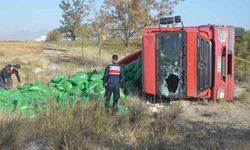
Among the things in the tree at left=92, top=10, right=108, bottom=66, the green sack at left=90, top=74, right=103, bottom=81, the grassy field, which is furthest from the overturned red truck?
the tree at left=92, top=10, right=108, bottom=66

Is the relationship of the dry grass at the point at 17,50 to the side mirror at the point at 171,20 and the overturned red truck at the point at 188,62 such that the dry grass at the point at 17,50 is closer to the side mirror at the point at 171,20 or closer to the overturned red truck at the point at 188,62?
the side mirror at the point at 171,20

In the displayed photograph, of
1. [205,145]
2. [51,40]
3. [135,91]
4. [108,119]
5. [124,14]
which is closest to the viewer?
[205,145]

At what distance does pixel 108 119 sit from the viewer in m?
8.07

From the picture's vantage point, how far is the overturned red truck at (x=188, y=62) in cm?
1199

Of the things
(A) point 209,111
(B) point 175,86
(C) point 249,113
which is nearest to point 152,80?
(B) point 175,86

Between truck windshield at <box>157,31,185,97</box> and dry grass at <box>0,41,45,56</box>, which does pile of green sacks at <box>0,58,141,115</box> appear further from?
dry grass at <box>0,41,45,56</box>

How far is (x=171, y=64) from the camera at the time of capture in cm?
1220

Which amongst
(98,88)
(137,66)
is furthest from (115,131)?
(137,66)

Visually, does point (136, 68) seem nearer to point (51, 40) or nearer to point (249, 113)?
point (249, 113)

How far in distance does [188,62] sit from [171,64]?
1.66ft

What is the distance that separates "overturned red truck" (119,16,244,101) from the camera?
11992 mm

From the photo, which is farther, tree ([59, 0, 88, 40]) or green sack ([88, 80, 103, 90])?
tree ([59, 0, 88, 40])

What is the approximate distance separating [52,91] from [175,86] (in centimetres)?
360

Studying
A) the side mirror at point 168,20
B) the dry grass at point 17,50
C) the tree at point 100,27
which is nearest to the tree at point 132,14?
the tree at point 100,27
